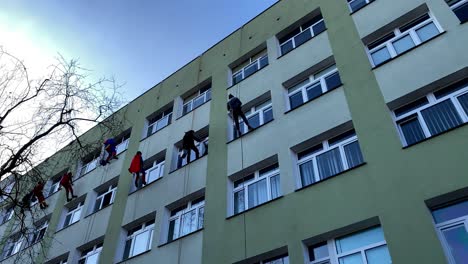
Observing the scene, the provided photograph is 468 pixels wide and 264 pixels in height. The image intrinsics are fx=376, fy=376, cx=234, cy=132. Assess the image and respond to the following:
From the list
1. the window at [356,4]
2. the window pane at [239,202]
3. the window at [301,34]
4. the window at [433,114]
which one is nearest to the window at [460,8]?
the window at [433,114]

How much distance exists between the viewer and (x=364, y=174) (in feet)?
26.8

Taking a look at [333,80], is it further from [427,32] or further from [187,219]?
[187,219]

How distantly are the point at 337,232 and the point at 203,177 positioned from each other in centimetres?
507

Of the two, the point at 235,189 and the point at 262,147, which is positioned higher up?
the point at 262,147

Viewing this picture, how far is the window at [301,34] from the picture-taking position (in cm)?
1306

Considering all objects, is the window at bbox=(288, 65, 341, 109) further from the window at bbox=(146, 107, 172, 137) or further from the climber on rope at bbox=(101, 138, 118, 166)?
the climber on rope at bbox=(101, 138, 118, 166)

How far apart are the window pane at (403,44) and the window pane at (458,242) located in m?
5.13

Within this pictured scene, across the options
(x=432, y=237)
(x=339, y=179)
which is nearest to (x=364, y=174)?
(x=339, y=179)

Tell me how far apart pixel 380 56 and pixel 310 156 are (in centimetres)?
346

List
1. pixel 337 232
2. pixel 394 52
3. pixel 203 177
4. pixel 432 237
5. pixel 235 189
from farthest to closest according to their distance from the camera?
1. pixel 203 177
2. pixel 235 189
3. pixel 394 52
4. pixel 337 232
5. pixel 432 237

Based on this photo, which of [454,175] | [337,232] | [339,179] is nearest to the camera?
[454,175]

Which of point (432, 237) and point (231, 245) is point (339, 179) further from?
point (231, 245)

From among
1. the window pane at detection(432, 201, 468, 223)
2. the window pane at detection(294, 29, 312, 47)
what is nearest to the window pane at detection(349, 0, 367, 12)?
the window pane at detection(294, 29, 312, 47)

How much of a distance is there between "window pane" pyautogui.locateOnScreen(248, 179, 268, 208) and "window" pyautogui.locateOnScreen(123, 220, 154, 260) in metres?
3.80
